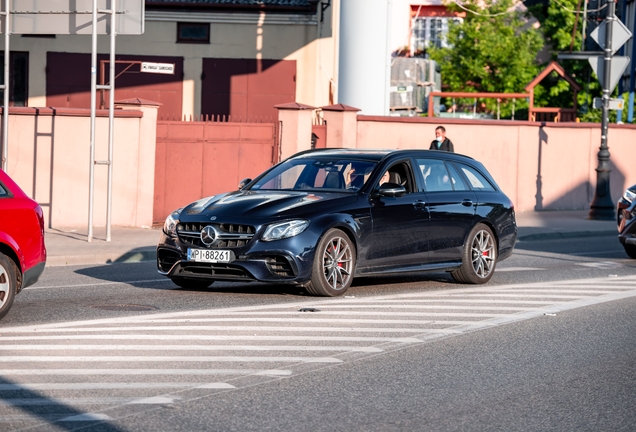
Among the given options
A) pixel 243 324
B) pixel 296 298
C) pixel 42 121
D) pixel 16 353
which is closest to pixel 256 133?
pixel 42 121

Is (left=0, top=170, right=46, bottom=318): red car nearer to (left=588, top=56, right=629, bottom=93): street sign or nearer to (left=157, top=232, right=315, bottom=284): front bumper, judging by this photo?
(left=157, top=232, right=315, bottom=284): front bumper

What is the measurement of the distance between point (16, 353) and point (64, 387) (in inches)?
47.4

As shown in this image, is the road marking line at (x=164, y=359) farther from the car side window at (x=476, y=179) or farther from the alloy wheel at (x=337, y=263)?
the car side window at (x=476, y=179)

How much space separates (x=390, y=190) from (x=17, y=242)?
13.7 ft

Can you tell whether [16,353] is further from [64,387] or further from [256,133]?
[256,133]

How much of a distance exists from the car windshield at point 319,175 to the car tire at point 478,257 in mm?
1655

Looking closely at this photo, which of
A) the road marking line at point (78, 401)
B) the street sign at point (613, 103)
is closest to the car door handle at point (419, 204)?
the road marking line at point (78, 401)

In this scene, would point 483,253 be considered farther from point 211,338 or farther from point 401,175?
point 211,338

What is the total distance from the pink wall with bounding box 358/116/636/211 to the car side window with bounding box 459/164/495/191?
1059 centimetres

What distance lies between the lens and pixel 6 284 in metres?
10.0

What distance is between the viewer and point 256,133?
2259cm

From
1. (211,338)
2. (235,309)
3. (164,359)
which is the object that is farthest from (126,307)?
(164,359)

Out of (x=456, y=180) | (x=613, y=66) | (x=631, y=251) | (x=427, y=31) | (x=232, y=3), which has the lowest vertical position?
(x=631, y=251)

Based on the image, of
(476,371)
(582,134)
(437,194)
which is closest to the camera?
(476,371)
